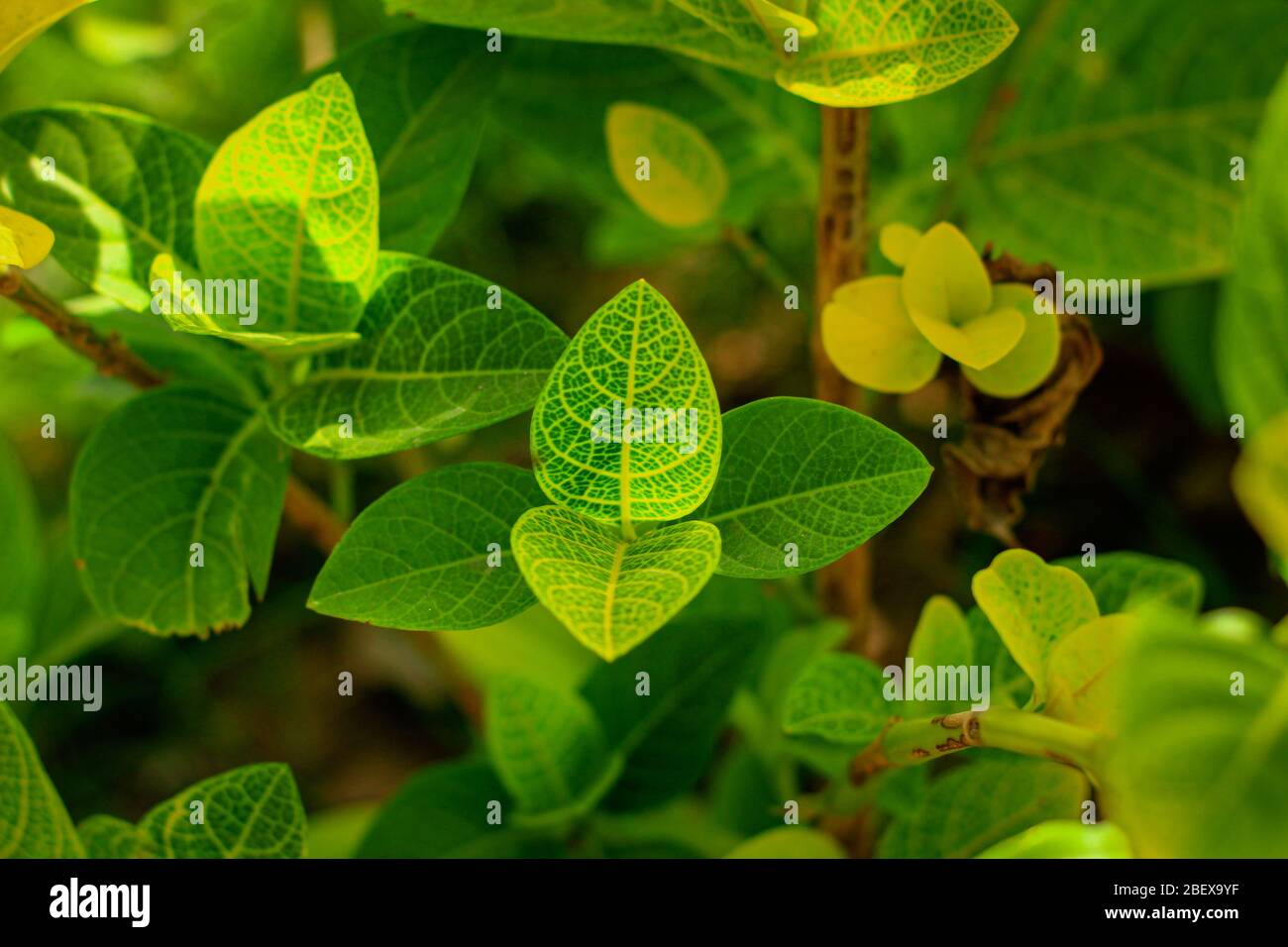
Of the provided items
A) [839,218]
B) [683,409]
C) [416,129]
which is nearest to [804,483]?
[683,409]

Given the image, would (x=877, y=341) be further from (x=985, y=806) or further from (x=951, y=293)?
(x=985, y=806)

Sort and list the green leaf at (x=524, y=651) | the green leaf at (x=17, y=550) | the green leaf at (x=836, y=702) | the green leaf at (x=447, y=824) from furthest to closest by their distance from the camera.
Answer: the green leaf at (x=524, y=651) → the green leaf at (x=17, y=550) → the green leaf at (x=447, y=824) → the green leaf at (x=836, y=702)

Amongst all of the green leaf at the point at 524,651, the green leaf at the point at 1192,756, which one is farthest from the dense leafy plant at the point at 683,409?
the green leaf at the point at 524,651

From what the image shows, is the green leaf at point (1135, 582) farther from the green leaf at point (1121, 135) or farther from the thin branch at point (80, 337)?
the thin branch at point (80, 337)

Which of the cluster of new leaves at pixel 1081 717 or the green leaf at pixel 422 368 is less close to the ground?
the green leaf at pixel 422 368

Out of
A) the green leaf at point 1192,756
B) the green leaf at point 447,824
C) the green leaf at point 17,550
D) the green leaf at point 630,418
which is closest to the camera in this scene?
the green leaf at point 1192,756

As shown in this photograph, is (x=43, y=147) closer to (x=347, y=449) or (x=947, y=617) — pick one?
(x=347, y=449)
